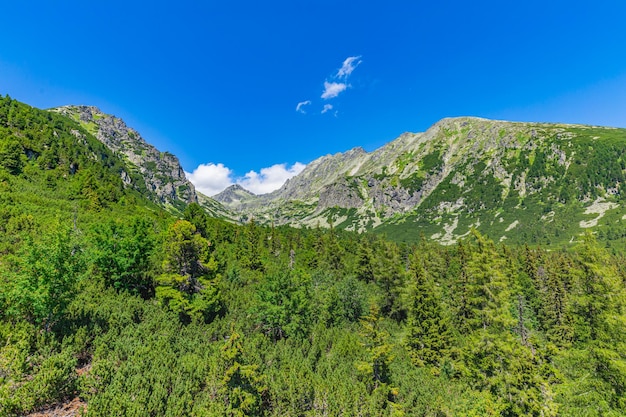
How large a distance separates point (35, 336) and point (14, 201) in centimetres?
3738

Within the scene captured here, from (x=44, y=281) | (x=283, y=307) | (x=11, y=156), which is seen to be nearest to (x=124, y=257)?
(x=44, y=281)

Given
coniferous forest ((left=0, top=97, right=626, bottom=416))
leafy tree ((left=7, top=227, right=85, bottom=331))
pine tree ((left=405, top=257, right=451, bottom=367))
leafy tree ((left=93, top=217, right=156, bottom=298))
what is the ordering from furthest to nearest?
pine tree ((left=405, top=257, right=451, bottom=367)), leafy tree ((left=93, top=217, right=156, bottom=298)), leafy tree ((left=7, top=227, right=85, bottom=331)), coniferous forest ((left=0, top=97, right=626, bottom=416))

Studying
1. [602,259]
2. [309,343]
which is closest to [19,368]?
[309,343]

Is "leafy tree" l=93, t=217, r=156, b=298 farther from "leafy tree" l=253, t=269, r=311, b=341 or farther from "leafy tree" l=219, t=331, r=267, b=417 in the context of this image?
"leafy tree" l=219, t=331, r=267, b=417

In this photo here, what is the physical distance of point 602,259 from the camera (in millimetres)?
23391

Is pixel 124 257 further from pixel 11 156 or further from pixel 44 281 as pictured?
pixel 11 156

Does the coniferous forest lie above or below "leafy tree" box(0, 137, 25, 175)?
below

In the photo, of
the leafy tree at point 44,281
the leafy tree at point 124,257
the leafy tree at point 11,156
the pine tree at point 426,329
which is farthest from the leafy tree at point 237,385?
the leafy tree at point 11,156

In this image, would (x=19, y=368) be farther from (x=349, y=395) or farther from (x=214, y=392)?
(x=349, y=395)

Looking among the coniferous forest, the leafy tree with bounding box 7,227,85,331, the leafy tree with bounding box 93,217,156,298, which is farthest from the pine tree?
the leafy tree with bounding box 7,227,85,331

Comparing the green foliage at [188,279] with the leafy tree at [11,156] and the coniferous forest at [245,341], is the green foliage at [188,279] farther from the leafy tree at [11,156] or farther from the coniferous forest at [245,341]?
the leafy tree at [11,156]

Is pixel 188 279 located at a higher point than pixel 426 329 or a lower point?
higher

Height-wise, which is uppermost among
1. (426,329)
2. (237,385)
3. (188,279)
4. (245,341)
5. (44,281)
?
(44,281)

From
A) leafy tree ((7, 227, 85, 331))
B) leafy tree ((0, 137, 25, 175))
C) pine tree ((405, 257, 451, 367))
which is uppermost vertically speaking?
leafy tree ((0, 137, 25, 175))
